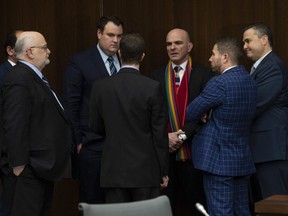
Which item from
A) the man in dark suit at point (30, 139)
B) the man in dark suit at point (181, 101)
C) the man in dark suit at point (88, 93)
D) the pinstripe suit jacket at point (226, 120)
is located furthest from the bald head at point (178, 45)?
the man in dark suit at point (30, 139)

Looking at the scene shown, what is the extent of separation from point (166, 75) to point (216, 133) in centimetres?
88

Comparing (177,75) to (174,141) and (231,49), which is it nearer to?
(174,141)

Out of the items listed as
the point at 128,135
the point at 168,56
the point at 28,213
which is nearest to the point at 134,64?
the point at 128,135

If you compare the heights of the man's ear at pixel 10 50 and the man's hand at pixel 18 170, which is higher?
the man's ear at pixel 10 50

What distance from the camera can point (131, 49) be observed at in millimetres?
4992

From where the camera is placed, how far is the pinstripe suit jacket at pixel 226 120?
533cm

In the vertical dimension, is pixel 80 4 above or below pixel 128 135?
above

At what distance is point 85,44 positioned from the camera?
6805 mm

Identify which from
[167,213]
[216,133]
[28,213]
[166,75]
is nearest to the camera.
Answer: [167,213]

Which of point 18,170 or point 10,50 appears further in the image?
point 10,50

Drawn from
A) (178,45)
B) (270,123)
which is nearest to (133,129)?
(270,123)

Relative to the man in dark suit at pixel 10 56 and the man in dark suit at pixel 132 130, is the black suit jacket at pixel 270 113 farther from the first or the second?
the man in dark suit at pixel 10 56

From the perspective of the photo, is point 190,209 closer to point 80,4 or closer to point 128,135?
point 128,135

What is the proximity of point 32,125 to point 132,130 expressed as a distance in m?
0.65
